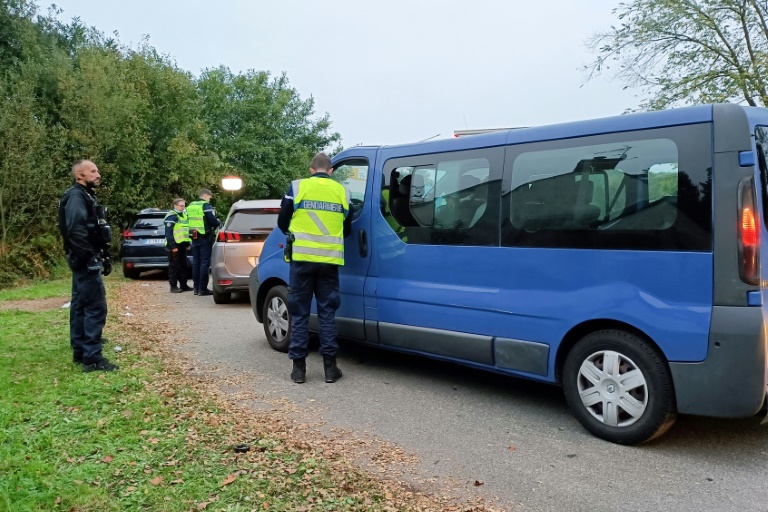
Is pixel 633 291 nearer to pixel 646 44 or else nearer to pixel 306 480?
pixel 306 480

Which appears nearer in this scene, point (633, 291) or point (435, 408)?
point (633, 291)

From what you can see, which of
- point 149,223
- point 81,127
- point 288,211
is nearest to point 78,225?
point 288,211

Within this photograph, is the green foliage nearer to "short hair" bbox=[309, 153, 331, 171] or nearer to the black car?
the black car

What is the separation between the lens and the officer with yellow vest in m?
5.40

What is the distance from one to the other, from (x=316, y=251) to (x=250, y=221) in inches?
206

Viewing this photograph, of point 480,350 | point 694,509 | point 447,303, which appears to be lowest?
point 694,509

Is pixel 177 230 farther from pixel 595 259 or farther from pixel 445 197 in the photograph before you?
pixel 595 259

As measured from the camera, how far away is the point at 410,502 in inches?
127

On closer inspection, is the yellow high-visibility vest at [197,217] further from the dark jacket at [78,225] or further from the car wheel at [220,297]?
the dark jacket at [78,225]

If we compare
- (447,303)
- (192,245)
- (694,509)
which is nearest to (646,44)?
(192,245)

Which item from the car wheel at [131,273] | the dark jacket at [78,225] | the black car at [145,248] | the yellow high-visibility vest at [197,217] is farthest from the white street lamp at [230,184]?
the dark jacket at [78,225]

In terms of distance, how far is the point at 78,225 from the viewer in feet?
18.0

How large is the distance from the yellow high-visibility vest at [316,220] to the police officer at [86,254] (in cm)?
182

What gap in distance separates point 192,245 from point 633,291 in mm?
9418
